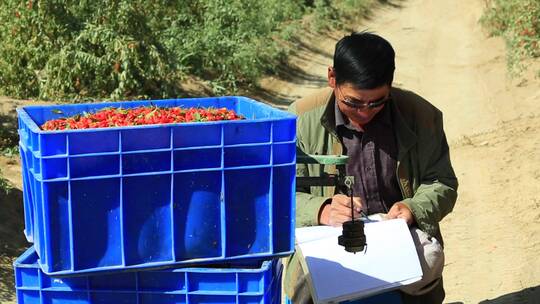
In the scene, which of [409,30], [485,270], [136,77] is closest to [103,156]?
[485,270]

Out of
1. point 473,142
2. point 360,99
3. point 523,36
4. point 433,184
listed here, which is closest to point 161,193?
point 360,99

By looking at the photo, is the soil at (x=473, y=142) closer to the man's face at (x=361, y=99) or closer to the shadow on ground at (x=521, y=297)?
the shadow on ground at (x=521, y=297)

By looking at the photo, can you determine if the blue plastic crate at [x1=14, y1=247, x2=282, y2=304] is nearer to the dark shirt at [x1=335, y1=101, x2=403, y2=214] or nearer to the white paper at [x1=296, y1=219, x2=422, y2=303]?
the white paper at [x1=296, y1=219, x2=422, y2=303]

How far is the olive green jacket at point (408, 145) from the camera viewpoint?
3.75 m

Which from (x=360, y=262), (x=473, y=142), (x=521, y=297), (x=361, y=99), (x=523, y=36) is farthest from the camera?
(x=523, y=36)

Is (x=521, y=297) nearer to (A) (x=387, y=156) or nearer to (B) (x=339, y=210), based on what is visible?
(A) (x=387, y=156)

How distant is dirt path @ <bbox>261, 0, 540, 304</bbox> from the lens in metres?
6.02

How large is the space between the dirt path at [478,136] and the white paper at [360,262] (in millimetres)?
2191

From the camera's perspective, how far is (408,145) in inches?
148

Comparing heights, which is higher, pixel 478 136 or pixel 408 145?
pixel 408 145

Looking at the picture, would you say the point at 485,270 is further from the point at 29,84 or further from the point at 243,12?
the point at 243,12

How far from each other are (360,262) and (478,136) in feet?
21.8

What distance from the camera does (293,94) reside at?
12109 mm

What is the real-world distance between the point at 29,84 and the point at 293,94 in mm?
3668
